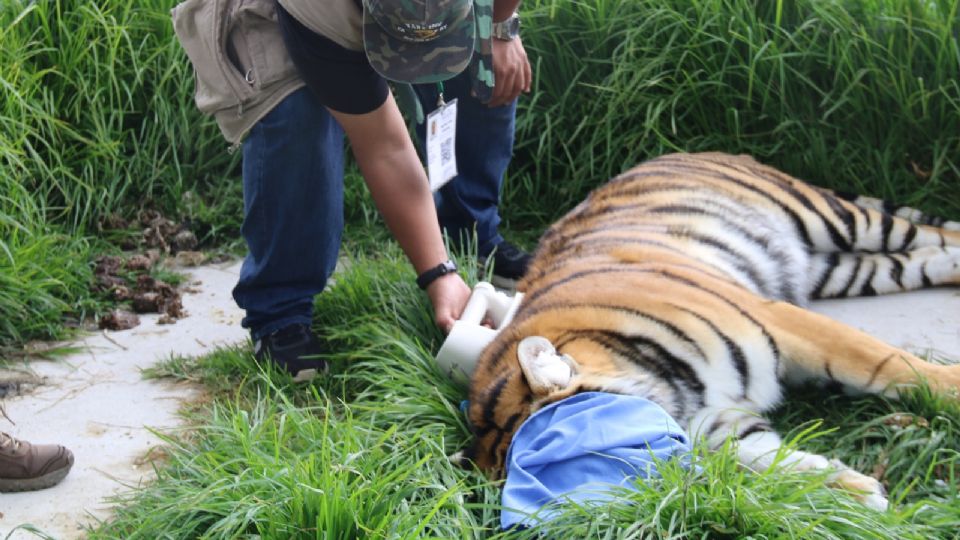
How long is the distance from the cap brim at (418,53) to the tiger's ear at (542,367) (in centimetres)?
73

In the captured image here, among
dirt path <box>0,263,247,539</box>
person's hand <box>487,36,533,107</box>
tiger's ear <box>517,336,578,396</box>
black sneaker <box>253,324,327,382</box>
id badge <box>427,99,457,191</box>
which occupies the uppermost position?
person's hand <box>487,36,533,107</box>

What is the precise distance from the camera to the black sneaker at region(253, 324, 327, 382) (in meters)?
3.51

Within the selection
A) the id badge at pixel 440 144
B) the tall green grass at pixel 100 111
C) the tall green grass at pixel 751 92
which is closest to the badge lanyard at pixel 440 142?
the id badge at pixel 440 144

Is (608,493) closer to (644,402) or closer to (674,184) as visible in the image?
(644,402)

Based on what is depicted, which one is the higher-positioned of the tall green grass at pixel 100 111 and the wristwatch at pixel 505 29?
→ the wristwatch at pixel 505 29

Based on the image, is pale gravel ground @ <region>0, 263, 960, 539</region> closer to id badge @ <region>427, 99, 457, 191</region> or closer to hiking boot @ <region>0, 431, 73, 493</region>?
hiking boot @ <region>0, 431, 73, 493</region>

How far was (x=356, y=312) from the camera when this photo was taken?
377 centimetres

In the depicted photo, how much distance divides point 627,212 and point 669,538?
5.46 feet

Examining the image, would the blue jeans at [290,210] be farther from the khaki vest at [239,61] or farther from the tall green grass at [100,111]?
the tall green grass at [100,111]

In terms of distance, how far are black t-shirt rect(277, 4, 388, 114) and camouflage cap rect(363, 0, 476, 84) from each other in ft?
0.42

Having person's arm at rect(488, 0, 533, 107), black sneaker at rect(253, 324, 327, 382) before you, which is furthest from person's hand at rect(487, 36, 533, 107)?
black sneaker at rect(253, 324, 327, 382)

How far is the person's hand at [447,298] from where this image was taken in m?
3.40

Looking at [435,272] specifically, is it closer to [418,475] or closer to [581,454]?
[418,475]

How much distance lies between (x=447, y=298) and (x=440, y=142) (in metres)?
0.49
